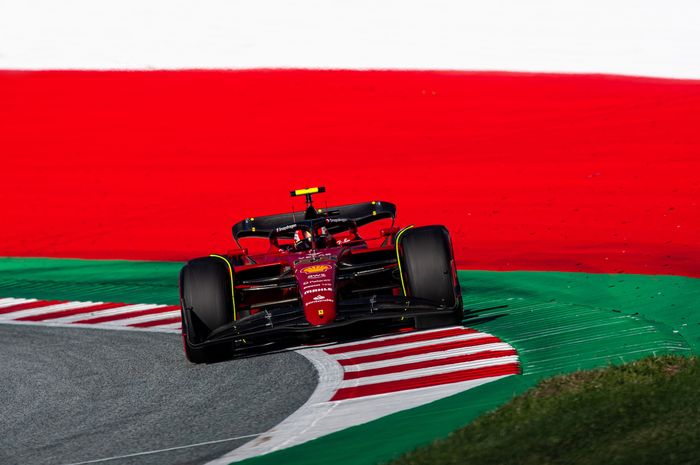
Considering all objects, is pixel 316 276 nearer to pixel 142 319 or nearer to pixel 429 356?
pixel 429 356

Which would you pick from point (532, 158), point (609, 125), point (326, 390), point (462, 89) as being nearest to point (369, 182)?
point (532, 158)

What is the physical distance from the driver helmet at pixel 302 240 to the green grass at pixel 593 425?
452 centimetres

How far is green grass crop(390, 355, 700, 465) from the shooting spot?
→ 6.27m

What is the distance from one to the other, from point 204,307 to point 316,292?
1.02 m

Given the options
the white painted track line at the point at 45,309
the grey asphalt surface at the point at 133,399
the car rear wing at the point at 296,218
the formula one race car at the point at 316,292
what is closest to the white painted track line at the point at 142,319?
the grey asphalt surface at the point at 133,399

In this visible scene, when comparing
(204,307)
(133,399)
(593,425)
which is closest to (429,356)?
(204,307)

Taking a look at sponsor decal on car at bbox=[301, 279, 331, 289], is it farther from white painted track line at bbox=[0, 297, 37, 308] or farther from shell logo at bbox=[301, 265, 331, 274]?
white painted track line at bbox=[0, 297, 37, 308]

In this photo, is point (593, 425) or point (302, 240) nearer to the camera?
point (593, 425)

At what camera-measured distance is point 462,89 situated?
138 ft

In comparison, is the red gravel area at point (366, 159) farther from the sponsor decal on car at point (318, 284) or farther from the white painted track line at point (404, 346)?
the sponsor decal on car at point (318, 284)

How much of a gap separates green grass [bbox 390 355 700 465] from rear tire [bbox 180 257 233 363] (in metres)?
3.60

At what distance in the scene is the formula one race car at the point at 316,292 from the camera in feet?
34.2

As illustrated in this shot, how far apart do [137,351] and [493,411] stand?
18.4 ft

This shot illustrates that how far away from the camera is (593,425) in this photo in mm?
6797
